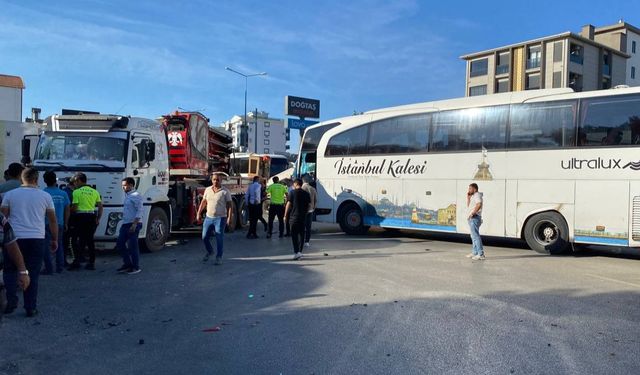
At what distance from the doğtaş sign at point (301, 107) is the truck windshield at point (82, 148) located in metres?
34.4

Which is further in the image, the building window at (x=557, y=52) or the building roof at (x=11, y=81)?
the building window at (x=557, y=52)

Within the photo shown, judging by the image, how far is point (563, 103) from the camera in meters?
11.1

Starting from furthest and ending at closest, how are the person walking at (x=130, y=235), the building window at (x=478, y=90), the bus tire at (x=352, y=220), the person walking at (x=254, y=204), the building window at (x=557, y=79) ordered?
1. the building window at (x=478, y=90)
2. the building window at (x=557, y=79)
3. the bus tire at (x=352, y=220)
4. the person walking at (x=254, y=204)
5. the person walking at (x=130, y=235)

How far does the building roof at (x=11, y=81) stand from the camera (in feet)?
144

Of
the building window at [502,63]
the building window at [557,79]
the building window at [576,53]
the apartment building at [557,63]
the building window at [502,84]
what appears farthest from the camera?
the building window at [502,63]

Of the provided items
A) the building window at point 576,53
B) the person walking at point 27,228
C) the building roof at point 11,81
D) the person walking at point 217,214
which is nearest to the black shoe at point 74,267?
the person walking at point 217,214

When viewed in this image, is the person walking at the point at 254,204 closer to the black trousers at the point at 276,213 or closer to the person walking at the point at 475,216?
the black trousers at the point at 276,213

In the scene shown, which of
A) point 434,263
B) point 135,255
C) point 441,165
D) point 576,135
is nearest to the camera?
point 135,255

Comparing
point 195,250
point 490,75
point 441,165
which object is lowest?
point 195,250

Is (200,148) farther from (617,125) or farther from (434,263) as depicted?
(617,125)

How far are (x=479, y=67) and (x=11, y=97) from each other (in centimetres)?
5341

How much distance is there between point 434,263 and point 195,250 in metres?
5.53

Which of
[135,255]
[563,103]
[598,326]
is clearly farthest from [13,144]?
[598,326]

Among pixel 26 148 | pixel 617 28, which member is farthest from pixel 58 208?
pixel 617 28
